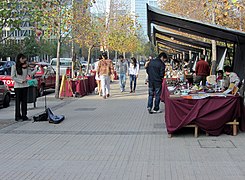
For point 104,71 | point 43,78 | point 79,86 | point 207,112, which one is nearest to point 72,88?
point 79,86

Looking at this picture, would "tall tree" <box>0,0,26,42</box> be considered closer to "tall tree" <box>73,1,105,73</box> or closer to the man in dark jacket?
the man in dark jacket

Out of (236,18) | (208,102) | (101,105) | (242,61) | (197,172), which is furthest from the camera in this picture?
(236,18)

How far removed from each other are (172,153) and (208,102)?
1840 mm

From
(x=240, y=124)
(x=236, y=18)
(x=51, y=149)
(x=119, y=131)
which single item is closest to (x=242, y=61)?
(x=240, y=124)

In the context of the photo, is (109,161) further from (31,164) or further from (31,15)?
(31,15)

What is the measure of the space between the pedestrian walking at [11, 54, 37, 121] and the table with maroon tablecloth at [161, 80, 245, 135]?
4.77 metres

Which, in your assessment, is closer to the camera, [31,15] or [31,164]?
[31,164]

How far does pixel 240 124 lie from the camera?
29.4 feet

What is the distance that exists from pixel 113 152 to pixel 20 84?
4.93 m

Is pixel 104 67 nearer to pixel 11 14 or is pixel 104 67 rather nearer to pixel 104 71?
pixel 104 71

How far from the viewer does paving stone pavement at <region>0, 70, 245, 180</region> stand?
20.0 feet

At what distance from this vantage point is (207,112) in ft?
28.0

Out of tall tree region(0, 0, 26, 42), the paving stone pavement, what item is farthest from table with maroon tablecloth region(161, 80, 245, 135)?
tall tree region(0, 0, 26, 42)

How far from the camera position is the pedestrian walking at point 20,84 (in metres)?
11.4
